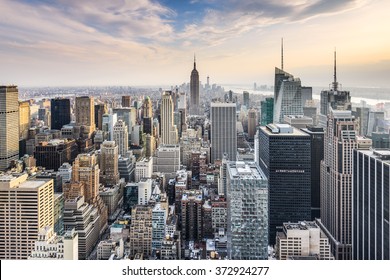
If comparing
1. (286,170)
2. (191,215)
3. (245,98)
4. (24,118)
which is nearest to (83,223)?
(191,215)

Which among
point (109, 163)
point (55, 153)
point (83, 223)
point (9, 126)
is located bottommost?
point (83, 223)

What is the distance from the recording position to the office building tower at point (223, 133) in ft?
14.0

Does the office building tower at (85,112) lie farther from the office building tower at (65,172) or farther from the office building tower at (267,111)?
the office building tower at (267,111)

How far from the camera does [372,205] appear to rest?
3.43 m

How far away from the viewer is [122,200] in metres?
5.07

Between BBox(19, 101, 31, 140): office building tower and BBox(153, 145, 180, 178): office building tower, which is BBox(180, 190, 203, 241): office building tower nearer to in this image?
BBox(153, 145, 180, 178): office building tower

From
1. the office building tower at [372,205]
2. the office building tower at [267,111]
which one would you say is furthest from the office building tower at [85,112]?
the office building tower at [372,205]

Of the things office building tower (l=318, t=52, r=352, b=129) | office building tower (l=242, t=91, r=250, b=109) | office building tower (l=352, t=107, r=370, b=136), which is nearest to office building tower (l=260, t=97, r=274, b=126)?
office building tower (l=242, t=91, r=250, b=109)

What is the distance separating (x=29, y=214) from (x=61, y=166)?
3.45 ft

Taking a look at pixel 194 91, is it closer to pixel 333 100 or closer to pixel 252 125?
pixel 252 125

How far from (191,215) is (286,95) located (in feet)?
5.90

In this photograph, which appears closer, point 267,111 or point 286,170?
point 267,111
